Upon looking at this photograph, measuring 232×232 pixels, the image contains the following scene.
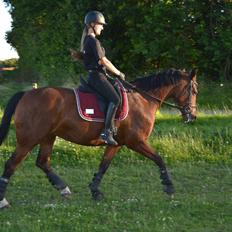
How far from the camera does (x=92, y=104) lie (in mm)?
8305

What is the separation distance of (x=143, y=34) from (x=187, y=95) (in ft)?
50.2

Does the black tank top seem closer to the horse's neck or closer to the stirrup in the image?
the stirrup

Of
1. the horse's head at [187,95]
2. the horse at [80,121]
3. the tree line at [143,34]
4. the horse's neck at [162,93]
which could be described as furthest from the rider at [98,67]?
the tree line at [143,34]

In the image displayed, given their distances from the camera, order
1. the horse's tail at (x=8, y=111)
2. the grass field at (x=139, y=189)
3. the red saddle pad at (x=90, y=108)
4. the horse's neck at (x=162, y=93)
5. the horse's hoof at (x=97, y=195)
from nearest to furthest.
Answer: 1. the grass field at (x=139, y=189)
2. the horse's tail at (x=8, y=111)
3. the red saddle pad at (x=90, y=108)
4. the horse's hoof at (x=97, y=195)
5. the horse's neck at (x=162, y=93)

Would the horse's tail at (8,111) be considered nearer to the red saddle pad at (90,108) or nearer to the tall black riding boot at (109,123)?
the red saddle pad at (90,108)

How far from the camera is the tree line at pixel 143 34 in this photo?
2358cm

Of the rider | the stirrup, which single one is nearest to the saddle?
the rider

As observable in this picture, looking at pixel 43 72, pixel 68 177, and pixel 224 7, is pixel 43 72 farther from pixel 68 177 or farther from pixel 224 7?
pixel 68 177

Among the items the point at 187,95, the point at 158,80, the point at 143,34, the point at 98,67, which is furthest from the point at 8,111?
the point at 143,34

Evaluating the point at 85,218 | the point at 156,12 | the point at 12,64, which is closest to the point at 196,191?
the point at 85,218

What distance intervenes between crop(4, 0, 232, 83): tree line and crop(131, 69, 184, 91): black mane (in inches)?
538

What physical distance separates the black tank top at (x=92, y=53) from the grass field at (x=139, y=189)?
2.13m

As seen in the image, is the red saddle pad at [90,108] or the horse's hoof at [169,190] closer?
the red saddle pad at [90,108]

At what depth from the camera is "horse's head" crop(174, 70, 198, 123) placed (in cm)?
921
